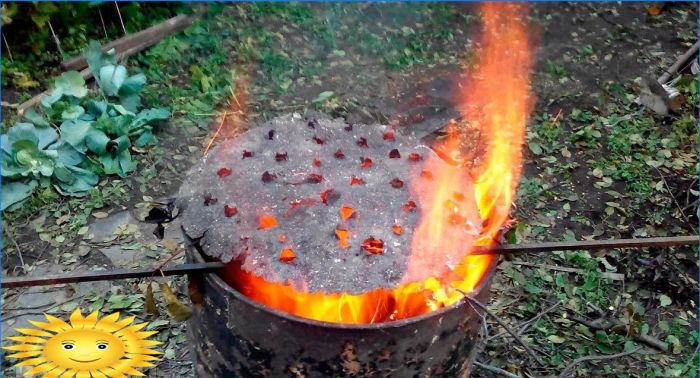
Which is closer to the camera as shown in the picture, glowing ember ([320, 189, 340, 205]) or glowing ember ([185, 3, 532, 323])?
glowing ember ([185, 3, 532, 323])

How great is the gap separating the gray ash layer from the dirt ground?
1.99 feet

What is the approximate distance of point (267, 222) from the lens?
257 cm

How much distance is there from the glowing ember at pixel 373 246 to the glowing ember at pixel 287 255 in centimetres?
25

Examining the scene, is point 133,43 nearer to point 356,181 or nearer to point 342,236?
point 356,181

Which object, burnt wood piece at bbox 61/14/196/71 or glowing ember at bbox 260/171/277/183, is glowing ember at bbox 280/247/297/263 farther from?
burnt wood piece at bbox 61/14/196/71

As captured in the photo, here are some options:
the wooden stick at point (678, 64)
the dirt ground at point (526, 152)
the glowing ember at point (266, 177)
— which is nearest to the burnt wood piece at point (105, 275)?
the glowing ember at point (266, 177)

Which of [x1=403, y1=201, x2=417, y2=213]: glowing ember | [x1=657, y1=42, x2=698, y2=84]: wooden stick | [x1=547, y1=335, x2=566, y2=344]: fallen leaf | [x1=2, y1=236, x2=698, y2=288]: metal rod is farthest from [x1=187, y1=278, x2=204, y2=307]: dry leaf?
[x1=657, y1=42, x2=698, y2=84]: wooden stick

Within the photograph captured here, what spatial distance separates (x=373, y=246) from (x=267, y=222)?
40cm

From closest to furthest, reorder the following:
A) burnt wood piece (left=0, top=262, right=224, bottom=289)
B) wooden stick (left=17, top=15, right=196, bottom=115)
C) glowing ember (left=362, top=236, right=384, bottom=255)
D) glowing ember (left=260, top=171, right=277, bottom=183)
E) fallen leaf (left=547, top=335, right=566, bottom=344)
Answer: burnt wood piece (left=0, top=262, right=224, bottom=289), glowing ember (left=362, top=236, right=384, bottom=255), glowing ember (left=260, top=171, right=277, bottom=183), fallen leaf (left=547, top=335, right=566, bottom=344), wooden stick (left=17, top=15, right=196, bottom=115)

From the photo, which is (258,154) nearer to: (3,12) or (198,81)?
(198,81)

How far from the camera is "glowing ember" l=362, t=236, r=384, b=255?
248cm

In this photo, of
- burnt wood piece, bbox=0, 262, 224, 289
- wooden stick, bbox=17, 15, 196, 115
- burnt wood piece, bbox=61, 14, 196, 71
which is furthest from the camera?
burnt wood piece, bbox=61, 14, 196, 71

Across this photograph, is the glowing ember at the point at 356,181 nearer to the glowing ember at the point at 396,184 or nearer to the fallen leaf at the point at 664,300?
the glowing ember at the point at 396,184

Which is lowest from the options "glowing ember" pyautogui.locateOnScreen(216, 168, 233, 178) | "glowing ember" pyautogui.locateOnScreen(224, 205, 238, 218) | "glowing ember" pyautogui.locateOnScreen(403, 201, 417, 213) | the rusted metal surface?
the rusted metal surface
